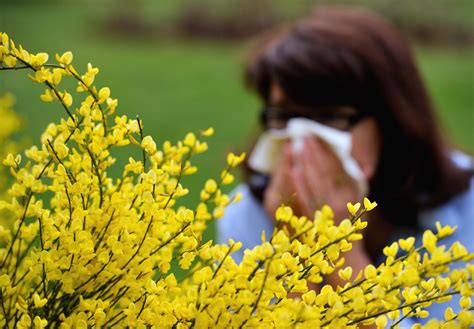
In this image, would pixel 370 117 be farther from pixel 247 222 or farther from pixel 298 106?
pixel 247 222

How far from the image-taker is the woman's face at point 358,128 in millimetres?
1559

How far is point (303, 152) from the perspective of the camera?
1.42 metres

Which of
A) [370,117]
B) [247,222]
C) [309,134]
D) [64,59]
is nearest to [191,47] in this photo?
[247,222]

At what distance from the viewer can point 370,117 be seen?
163cm

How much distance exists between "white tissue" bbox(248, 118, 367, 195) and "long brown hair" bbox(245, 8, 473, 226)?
0.34 feet

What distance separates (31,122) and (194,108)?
1499mm

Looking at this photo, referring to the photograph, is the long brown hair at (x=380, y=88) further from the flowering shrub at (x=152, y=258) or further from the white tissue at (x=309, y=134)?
the flowering shrub at (x=152, y=258)

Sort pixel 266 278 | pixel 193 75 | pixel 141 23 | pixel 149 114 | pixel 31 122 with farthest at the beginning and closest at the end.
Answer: pixel 141 23
pixel 193 75
pixel 149 114
pixel 31 122
pixel 266 278

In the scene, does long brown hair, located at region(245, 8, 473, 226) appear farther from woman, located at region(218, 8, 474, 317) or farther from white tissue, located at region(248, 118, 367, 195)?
white tissue, located at region(248, 118, 367, 195)

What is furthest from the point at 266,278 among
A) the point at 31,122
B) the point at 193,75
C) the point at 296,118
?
the point at 193,75

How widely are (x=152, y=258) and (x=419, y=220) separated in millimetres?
1091

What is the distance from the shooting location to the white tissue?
142cm

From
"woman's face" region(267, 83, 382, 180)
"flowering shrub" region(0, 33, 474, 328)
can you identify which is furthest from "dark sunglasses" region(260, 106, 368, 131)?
"flowering shrub" region(0, 33, 474, 328)

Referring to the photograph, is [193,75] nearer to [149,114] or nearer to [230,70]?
[230,70]
